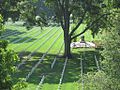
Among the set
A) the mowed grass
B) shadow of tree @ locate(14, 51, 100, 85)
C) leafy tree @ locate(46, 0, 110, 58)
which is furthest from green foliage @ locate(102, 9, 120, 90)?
leafy tree @ locate(46, 0, 110, 58)

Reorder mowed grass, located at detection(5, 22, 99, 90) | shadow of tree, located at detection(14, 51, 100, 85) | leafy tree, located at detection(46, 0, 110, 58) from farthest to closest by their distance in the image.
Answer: leafy tree, located at detection(46, 0, 110, 58), shadow of tree, located at detection(14, 51, 100, 85), mowed grass, located at detection(5, 22, 99, 90)

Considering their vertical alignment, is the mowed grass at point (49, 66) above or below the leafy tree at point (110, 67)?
below

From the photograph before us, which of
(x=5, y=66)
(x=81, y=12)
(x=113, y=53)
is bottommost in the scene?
(x=113, y=53)

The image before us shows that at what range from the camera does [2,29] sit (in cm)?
1176

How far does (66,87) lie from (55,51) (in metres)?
18.2

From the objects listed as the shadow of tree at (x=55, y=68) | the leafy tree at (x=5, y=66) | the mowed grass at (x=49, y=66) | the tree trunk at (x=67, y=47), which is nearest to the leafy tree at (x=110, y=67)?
the mowed grass at (x=49, y=66)

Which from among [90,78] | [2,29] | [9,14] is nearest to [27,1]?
[9,14]

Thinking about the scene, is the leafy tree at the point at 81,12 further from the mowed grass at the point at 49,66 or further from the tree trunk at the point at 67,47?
the mowed grass at the point at 49,66

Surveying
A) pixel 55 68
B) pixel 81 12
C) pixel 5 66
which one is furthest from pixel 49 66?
pixel 5 66

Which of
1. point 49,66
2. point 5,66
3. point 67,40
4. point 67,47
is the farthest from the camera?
point 67,40

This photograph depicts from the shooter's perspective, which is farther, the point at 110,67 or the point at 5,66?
the point at 110,67

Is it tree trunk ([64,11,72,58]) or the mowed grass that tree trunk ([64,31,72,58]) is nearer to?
tree trunk ([64,11,72,58])

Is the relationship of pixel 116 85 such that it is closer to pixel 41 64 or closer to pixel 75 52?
pixel 41 64

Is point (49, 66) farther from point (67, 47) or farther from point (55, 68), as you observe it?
point (67, 47)
